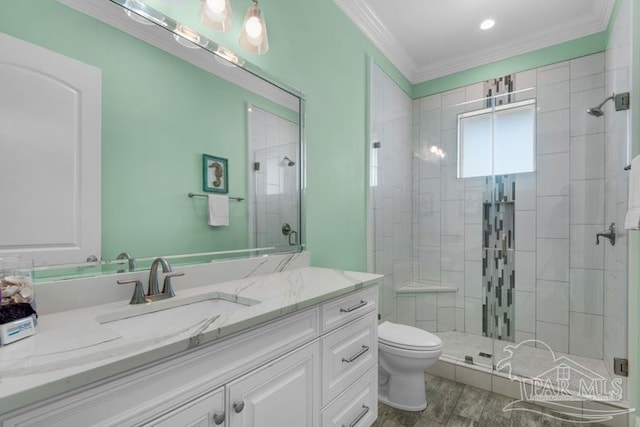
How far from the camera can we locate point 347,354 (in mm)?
1323

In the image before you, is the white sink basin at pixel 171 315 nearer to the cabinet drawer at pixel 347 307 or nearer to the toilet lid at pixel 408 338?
the cabinet drawer at pixel 347 307

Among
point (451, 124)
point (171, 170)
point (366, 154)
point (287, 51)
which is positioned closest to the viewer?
point (171, 170)

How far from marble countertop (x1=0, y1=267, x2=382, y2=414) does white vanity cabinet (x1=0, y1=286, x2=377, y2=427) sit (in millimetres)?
38

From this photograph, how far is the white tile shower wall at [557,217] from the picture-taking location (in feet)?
7.88

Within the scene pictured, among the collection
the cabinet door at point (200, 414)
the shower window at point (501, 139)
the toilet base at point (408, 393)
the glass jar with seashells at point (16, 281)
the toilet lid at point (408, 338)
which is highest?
the shower window at point (501, 139)

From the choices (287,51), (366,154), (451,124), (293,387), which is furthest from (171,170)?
(451,124)

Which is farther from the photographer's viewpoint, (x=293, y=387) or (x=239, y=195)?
(x=239, y=195)

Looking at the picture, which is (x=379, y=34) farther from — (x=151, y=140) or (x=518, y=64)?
(x=151, y=140)

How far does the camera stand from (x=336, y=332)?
1.25m

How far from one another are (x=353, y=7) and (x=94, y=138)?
204 centimetres

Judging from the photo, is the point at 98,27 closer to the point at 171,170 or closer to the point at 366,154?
the point at 171,170

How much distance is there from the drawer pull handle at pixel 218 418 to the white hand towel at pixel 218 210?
0.77 m

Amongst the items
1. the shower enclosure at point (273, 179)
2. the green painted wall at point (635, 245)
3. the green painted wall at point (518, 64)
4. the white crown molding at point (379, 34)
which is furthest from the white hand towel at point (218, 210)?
the green painted wall at point (518, 64)

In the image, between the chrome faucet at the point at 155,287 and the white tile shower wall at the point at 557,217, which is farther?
the white tile shower wall at the point at 557,217
